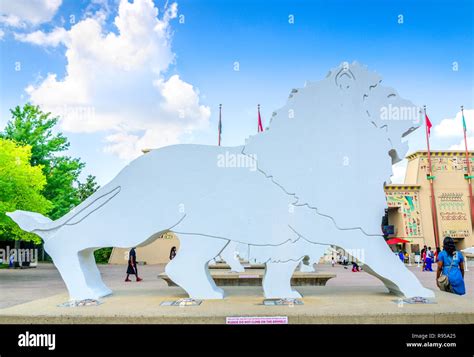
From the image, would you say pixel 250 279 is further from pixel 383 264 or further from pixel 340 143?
pixel 340 143

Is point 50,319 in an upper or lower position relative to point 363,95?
lower

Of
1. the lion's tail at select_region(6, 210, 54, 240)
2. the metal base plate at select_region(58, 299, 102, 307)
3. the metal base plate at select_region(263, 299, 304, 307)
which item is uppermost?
the lion's tail at select_region(6, 210, 54, 240)

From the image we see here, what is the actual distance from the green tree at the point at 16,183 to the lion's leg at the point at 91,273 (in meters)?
10.0

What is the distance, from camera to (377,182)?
6852 millimetres

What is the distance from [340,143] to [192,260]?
3068mm

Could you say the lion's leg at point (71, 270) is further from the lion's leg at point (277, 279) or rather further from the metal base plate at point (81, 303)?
the lion's leg at point (277, 279)

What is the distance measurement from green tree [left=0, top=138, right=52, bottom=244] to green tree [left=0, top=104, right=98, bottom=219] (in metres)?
4.35

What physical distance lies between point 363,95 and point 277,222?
2606 mm

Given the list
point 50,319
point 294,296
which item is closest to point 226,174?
point 294,296

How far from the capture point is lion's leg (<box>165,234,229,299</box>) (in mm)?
6609
